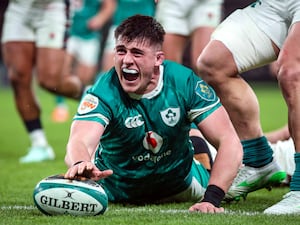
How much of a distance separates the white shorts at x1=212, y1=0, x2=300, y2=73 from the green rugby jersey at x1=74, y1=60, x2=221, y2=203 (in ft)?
1.25

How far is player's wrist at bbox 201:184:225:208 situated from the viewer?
15.9 ft

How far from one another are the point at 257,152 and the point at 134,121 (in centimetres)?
101

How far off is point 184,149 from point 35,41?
12.7ft

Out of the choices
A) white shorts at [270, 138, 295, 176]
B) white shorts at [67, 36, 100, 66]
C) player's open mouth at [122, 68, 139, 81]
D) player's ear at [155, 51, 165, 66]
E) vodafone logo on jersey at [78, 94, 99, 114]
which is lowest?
white shorts at [67, 36, 100, 66]

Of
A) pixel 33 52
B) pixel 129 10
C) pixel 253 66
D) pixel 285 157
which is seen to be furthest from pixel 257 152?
pixel 129 10

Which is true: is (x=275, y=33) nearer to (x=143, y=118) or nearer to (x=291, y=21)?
(x=291, y=21)

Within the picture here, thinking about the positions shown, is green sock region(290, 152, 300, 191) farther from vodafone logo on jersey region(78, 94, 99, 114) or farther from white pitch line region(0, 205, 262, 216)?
vodafone logo on jersey region(78, 94, 99, 114)

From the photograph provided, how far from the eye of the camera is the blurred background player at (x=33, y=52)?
8.69 meters

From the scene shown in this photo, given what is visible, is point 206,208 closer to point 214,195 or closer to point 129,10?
point 214,195

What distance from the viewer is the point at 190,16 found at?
27.3 feet

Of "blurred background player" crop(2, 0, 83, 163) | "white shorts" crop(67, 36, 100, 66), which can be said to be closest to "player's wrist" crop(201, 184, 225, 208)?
"blurred background player" crop(2, 0, 83, 163)

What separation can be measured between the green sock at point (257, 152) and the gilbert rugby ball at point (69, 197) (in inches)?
54.6

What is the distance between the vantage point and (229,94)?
548 centimetres

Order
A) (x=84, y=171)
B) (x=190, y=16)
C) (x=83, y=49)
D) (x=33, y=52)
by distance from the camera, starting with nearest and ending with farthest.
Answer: (x=84, y=171), (x=190, y=16), (x=33, y=52), (x=83, y=49)
